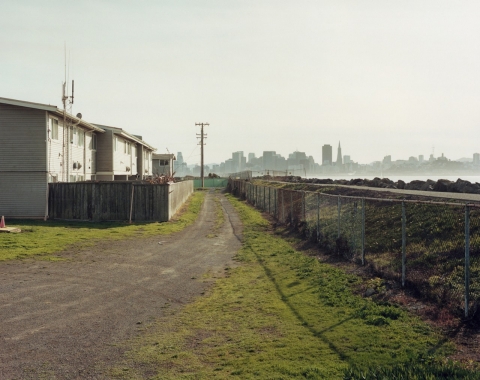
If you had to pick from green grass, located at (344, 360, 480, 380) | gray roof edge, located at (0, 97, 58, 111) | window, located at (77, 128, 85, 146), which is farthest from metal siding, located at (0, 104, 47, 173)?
green grass, located at (344, 360, 480, 380)

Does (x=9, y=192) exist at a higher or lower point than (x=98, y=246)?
higher

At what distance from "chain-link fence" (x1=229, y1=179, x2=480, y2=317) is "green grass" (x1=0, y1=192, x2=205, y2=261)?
805cm

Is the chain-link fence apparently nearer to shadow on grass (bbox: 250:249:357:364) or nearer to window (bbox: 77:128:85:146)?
shadow on grass (bbox: 250:249:357:364)

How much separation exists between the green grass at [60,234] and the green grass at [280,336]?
856 cm

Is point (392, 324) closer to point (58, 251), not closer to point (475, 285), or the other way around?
point (475, 285)

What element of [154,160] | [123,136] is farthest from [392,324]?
[154,160]

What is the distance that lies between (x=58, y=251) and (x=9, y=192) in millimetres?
11272

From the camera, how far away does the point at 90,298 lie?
34.1ft

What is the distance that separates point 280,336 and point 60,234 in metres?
15.5

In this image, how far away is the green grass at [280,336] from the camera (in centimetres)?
615

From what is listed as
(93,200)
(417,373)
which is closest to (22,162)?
(93,200)

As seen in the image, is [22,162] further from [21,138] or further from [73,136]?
[73,136]

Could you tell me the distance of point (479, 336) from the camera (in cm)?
693

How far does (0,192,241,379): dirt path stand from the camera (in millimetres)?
6672
